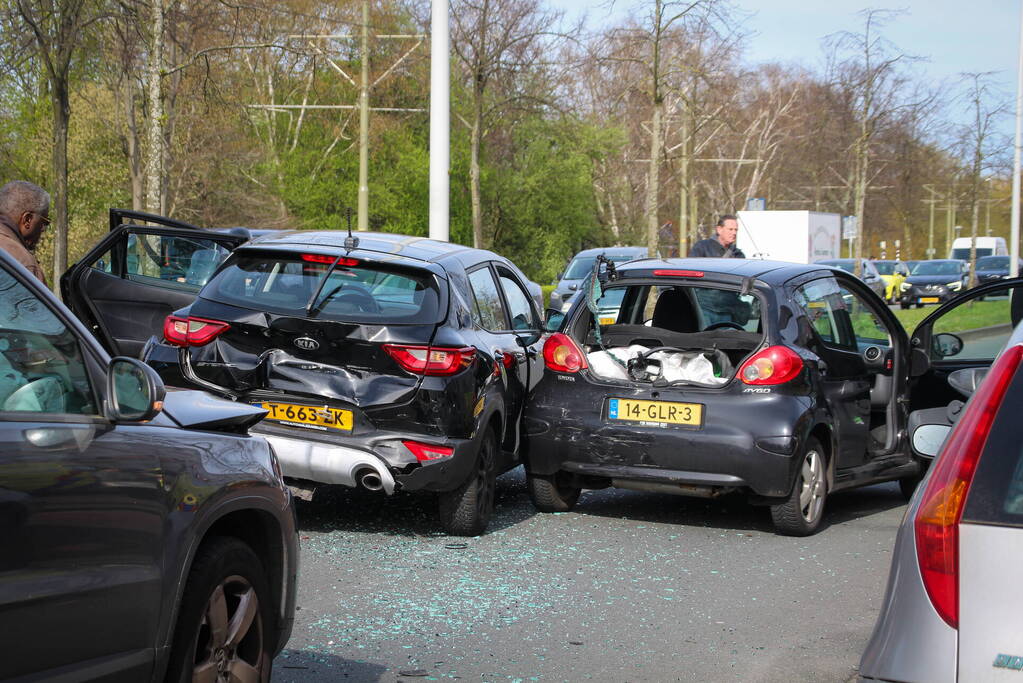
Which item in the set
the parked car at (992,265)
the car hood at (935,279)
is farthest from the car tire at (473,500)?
the parked car at (992,265)

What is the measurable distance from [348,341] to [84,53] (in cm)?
1268

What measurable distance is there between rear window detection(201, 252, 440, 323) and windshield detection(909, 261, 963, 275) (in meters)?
46.6

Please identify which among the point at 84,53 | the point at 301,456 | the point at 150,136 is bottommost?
the point at 301,456

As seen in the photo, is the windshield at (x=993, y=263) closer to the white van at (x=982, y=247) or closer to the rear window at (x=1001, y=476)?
the white van at (x=982, y=247)

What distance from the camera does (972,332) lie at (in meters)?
9.37

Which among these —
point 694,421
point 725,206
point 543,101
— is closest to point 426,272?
point 694,421

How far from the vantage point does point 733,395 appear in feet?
25.3

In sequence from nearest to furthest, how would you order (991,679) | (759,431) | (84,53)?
1. (991,679)
2. (759,431)
3. (84,53)

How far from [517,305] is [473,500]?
199 cm

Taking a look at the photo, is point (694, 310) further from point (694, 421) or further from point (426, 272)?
point (426, 272)

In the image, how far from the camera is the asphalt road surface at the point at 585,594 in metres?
5.27

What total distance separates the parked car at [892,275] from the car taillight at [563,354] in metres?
42.3

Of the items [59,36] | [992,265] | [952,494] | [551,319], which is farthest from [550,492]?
[992,265]

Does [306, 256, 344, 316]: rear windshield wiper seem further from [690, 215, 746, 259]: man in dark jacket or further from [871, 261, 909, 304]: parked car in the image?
[871, 261, 909, 304]: parked car
